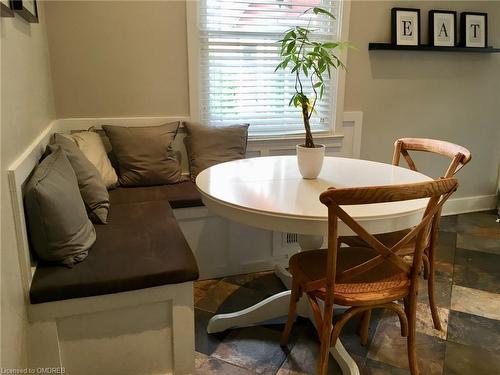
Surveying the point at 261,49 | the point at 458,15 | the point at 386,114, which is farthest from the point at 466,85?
the point at 261,49

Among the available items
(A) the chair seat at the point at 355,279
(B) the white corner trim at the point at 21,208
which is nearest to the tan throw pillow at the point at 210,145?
(A) the chair seat at the point at 355,279

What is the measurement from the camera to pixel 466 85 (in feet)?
11.7

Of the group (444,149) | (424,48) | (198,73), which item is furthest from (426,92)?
(198,73)

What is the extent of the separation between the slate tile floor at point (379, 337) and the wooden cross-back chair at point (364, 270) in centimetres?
30

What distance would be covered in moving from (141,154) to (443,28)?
2502 millimetres

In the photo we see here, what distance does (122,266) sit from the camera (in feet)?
5.09

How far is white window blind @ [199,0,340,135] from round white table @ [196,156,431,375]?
2.40 ft

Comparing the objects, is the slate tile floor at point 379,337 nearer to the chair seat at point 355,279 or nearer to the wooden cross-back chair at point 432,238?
the wooden cross-back chair at point 432,238

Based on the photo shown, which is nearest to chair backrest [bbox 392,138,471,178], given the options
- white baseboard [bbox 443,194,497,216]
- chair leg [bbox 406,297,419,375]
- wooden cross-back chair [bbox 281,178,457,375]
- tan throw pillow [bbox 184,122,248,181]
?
wooden cross-back chair [bbox 281,178,457,375]

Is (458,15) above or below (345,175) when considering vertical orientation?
above

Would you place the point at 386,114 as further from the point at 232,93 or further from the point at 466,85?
the point at 232,93

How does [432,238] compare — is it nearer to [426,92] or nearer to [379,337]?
[379,337]

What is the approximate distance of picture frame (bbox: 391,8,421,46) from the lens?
3145 mm

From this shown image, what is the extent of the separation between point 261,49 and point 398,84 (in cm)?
118
